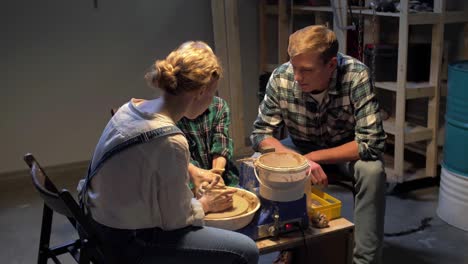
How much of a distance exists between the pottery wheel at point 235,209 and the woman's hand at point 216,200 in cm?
2

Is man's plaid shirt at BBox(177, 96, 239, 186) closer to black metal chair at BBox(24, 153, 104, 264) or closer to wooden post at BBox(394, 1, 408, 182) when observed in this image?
black metal chair at BBox(24, 153, 104, 264)

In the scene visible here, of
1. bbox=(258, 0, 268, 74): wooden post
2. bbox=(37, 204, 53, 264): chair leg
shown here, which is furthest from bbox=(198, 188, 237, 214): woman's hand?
bbox=(258, 0, 268, 74): wooden post

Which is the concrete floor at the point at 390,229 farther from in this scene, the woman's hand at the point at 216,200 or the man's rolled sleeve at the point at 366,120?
the woman's hand at the point at 216,200

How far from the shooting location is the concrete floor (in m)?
2.50

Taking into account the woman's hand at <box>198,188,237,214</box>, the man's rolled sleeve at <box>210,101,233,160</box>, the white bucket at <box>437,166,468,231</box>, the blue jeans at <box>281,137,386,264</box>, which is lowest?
the white bucket at <box>437,166,468,231</box>

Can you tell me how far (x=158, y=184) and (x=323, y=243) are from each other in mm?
805

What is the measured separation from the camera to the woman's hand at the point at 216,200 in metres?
1.66

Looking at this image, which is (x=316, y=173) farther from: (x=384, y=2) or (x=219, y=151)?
(x=384, y=2)

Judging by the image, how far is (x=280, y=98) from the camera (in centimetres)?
235

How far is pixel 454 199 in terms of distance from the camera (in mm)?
2721

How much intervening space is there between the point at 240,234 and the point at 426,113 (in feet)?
6.88

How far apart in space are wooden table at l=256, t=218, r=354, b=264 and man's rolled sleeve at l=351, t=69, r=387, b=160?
42 cm

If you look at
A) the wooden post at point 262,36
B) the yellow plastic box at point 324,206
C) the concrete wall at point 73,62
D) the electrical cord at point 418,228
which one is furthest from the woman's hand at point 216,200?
the wooden post at point 262,36

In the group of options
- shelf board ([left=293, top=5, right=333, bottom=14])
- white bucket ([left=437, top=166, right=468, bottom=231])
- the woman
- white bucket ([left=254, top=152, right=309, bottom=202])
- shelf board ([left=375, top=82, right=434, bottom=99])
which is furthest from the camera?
shelf board ([left=293, top=5, right=333, bottom=14])
